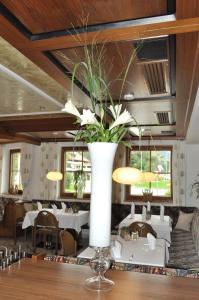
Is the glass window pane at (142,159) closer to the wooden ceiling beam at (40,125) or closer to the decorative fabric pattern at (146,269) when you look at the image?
the wooden ceiling beam at (40,125)

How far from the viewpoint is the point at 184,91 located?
2.86m

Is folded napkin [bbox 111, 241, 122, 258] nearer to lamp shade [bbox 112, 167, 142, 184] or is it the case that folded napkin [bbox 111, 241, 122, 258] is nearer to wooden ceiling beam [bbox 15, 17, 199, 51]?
lamp shade [bbox 112, 167, 142, 184]

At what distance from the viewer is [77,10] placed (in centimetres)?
155

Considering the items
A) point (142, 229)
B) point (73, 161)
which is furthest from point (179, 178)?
point (142, 229)

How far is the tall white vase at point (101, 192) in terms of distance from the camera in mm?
1221

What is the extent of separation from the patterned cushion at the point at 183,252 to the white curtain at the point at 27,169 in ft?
13.6

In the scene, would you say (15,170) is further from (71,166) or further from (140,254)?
(140,254)

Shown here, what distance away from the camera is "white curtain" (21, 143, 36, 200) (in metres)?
7.88

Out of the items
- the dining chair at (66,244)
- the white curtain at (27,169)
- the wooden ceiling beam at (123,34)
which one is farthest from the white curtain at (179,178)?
the wooden ceiling beam at (123,34)

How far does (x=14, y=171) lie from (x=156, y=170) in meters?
4.13

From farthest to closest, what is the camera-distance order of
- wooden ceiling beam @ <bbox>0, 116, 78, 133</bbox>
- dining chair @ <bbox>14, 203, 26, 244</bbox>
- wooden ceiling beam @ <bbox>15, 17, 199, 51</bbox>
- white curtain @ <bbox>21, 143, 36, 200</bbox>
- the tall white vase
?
white curtain @ <bbox>21, 143, 36, 200</bbox> < dining chair @ <bbox>14, 203, 26, 244</bbox> < wooden ceiling beam @ <bbox>0, 116, 78, 133</bbox> < wooden ceiling beam @ <bbox>15, 17, 199, 51</bbox> < the tall white vase

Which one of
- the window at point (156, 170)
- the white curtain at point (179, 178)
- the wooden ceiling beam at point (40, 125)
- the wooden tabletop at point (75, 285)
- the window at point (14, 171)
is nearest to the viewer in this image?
the wooden tabletop at point (75, 285)

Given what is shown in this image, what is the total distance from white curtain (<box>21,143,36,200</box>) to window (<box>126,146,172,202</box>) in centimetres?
270

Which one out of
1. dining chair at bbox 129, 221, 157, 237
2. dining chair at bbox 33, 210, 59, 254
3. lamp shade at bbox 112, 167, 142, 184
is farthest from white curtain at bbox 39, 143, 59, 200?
lamp shade at bbox 112, 167, 142, 184
